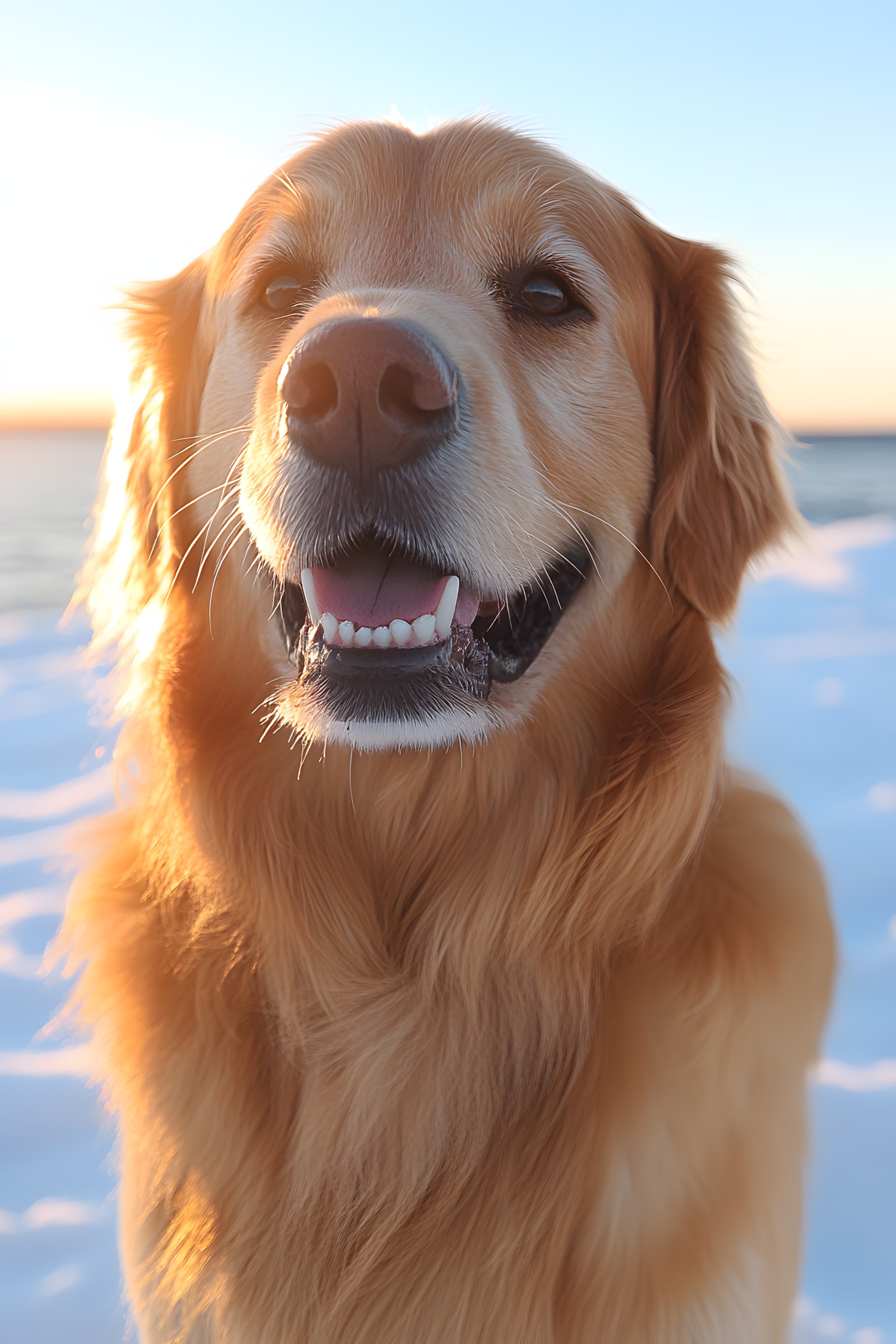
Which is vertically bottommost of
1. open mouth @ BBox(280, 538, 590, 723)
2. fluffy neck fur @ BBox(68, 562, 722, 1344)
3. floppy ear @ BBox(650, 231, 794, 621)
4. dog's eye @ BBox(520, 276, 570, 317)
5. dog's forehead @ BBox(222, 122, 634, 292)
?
fluffy neck fur @ BBox(68, 562, 722, 1344)

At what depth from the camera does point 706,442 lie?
74.2 inches

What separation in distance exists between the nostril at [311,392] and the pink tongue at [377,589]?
10.1 inches

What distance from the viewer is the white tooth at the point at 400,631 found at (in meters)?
1.52

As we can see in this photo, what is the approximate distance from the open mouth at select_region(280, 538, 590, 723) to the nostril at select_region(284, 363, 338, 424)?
23 centimetres

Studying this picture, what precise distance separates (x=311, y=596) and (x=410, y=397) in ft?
1.23

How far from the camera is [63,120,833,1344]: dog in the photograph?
153cm

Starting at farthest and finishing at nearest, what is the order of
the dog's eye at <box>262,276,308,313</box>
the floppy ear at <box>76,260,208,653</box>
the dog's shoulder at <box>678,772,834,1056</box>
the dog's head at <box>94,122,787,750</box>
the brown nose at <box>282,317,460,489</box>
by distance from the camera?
the floppy ear at <box>76,260,208,653</box> → the dog's eye at <box>262,276,308,313</box> → the dog's shoulder at <box>678,772,834,1056</box> → the dog's head at <box>94,122,787,750</box> → the brown nose at <box>282,317,460,489</box>

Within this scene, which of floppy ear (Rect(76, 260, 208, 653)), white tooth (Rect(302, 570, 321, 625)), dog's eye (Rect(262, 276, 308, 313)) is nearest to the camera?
white tooth (Rect(302, 570, 321, 625))

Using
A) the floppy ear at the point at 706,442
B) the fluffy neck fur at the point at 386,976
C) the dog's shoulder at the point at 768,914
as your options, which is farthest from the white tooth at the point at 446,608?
the dog's shoulder at the point at 768,914

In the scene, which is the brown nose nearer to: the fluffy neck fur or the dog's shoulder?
the fluffy neck fur

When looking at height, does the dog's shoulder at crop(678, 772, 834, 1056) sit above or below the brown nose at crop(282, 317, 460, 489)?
below

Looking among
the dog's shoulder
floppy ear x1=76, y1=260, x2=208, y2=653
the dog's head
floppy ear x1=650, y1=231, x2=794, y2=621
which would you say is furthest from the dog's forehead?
the dog's shoulder

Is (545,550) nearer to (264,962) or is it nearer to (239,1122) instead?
(264,962)

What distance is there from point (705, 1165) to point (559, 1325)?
33cm
